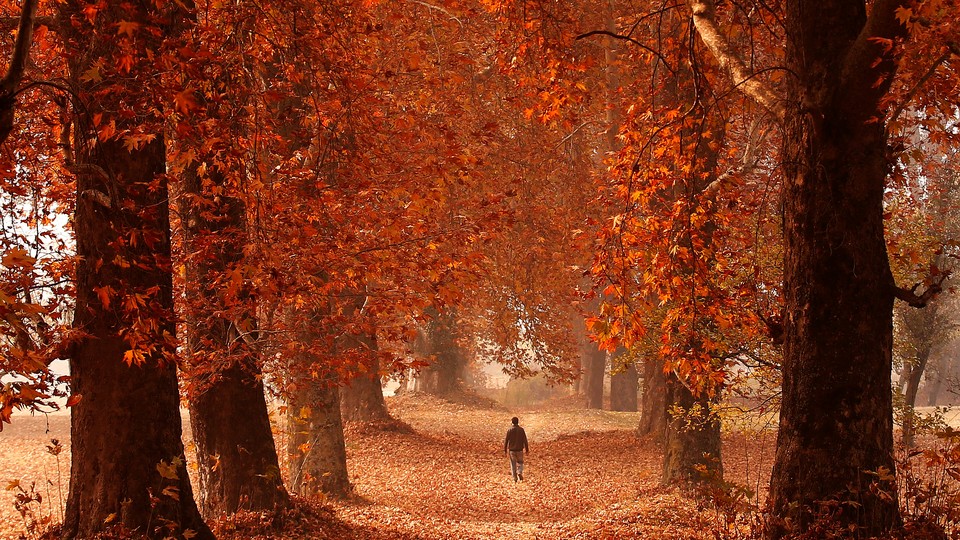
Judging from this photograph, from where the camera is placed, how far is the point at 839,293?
250 inches

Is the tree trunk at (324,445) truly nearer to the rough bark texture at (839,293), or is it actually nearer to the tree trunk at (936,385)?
the rough bark texture at (839,293)

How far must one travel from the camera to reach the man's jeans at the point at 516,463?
715 inches

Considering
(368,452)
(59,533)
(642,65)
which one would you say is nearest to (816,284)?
(59,533)

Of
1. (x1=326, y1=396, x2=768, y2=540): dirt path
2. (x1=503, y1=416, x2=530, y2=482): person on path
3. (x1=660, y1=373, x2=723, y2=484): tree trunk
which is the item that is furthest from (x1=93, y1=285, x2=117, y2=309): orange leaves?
(x1=503, y1=416, x2=530, y2=482): person on path

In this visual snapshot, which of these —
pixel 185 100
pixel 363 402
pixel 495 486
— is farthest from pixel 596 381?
pixel 185 100

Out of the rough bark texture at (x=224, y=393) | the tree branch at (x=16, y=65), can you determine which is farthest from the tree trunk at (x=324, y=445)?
the tree branch at (x=16, y=65)

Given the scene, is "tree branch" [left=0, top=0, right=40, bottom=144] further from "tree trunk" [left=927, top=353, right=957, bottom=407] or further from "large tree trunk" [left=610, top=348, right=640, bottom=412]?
"tree trunk" [left=927, top=353, right=957, bottom=407]

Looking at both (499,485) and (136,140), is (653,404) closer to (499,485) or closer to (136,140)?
(499,485)

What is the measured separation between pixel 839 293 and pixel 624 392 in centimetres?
3375

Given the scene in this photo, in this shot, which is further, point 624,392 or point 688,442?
point 624,392

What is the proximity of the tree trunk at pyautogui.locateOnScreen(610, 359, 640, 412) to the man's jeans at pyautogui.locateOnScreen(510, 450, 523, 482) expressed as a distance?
1994cm

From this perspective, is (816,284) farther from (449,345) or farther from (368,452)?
(449,345)

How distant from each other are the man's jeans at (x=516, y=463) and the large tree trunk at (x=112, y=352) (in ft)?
38.8

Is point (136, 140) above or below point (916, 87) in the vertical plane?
below
